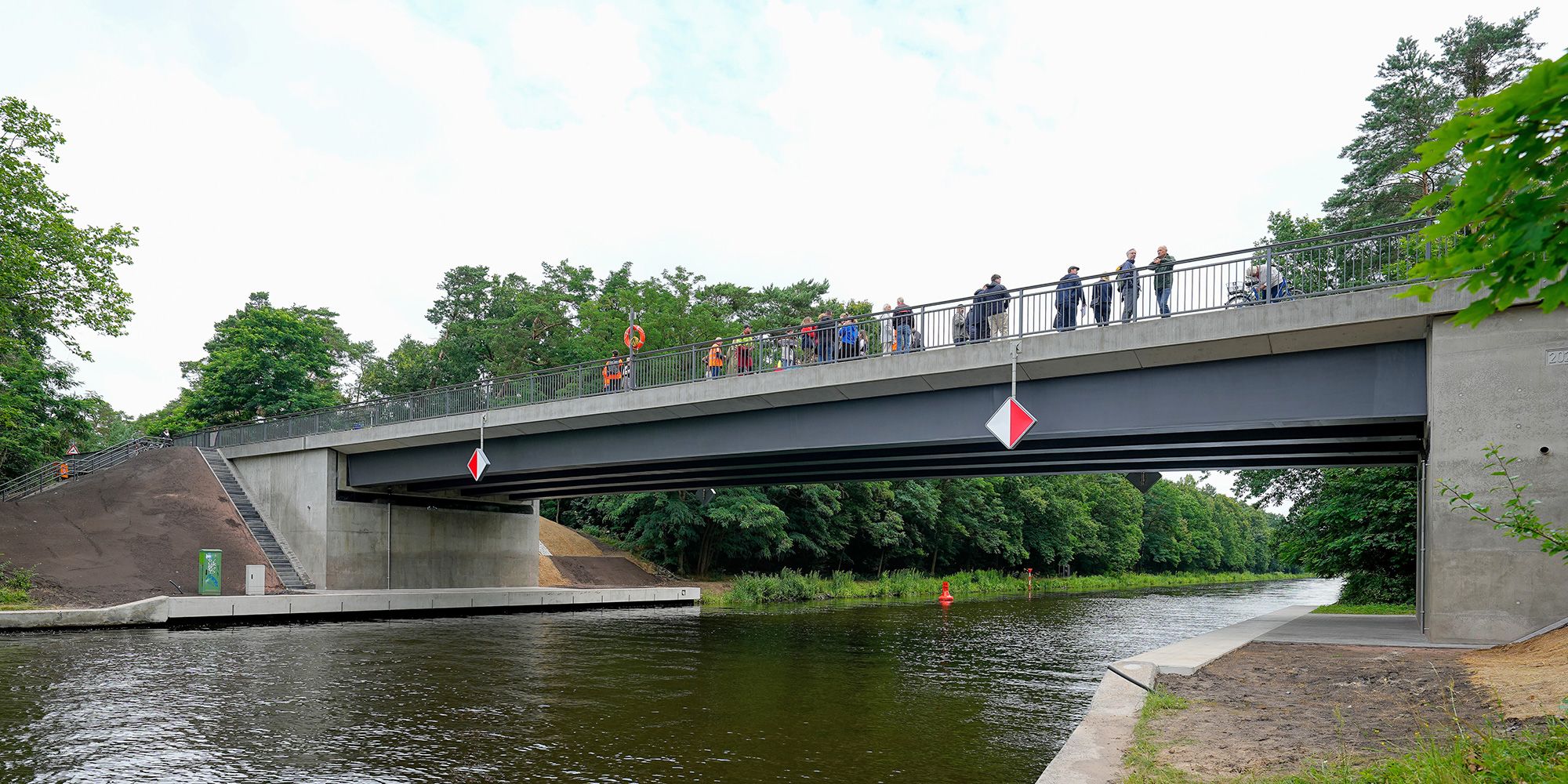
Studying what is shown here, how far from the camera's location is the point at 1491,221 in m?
4.62

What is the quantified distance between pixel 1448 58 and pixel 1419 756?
3629cm

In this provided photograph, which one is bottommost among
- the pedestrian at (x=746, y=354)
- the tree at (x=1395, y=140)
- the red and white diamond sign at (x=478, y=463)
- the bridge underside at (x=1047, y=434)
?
the red and white diamond sign at (x=478, y=463)

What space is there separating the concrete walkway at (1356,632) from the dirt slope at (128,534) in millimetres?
28891

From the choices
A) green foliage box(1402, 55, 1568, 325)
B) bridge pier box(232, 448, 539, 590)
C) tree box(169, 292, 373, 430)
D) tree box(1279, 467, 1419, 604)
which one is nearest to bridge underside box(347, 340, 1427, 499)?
bridge pier box(232, 448, 539, 590)

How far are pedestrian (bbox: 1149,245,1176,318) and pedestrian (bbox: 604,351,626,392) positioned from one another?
48.6ft

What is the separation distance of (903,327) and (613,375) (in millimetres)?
9766

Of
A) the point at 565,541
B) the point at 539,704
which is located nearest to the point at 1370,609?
the point at 539,704

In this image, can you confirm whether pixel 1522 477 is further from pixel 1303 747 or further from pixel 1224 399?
pixel 1303 747

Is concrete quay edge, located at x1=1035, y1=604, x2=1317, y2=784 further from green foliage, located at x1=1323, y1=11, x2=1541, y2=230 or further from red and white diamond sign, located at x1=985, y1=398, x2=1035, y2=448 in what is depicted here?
green foliage, located at x1=1323, y1=11, x2=1541, y2=230

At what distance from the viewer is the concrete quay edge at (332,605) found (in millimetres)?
24219

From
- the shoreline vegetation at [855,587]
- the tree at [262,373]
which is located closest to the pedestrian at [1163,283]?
the shoreline vegetation at [855,587]

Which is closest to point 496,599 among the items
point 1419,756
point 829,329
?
point 829,329

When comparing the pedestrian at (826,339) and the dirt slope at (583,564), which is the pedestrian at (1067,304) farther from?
the dirt slope at (583,564)

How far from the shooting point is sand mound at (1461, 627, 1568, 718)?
28.1 ft
